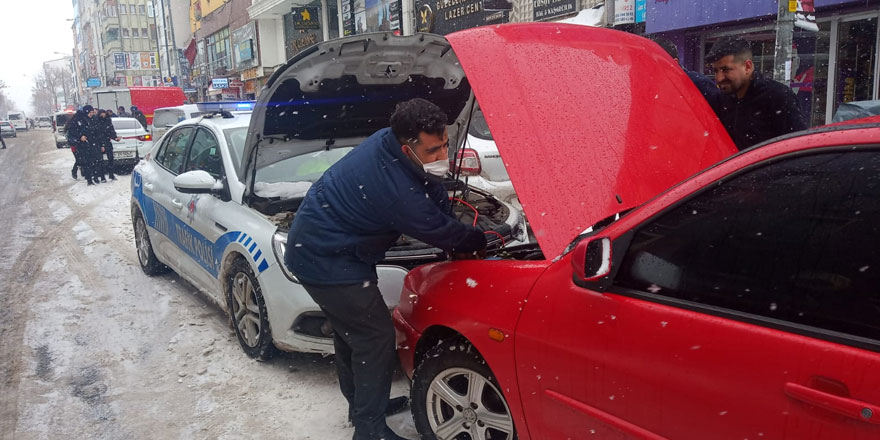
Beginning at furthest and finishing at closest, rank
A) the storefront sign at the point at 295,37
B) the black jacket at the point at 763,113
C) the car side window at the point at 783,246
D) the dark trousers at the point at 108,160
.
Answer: the storefront sign at the point at 295,37, the dark trousers at the point at 108,160, the black jacket at the point at 763,113, the car side window at the point at 783,246

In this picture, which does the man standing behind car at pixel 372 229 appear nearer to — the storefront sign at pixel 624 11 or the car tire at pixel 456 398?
the car tire at pixel 456 398

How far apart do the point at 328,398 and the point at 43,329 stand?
2.79 m

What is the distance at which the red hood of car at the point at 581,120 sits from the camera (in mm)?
2641

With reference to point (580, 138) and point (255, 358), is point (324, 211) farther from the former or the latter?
point (255, 358)

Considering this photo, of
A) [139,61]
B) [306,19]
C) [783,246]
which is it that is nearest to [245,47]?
[306,19]

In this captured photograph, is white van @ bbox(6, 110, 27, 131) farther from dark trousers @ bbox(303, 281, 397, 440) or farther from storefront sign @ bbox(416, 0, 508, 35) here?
dark trousers @ bbox(303, 281, 397, 440)

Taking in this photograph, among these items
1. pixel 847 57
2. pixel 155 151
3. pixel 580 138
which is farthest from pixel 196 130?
pixel 847 57

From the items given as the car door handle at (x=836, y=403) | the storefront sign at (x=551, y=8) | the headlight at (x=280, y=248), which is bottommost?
the headlight at (x=280, y=248)

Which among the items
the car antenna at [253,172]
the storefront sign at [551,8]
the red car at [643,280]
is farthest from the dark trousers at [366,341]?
the storefront sign at [551,8]

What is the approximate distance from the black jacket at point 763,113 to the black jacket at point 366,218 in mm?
2043

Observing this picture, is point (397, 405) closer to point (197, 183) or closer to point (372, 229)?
point (372, 229)

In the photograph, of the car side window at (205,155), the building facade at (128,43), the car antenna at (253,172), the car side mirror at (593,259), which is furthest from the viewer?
the building facade at (128,43)

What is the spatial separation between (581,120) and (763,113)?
1.54m

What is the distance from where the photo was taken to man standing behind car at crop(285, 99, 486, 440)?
2.72 meters
